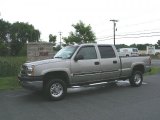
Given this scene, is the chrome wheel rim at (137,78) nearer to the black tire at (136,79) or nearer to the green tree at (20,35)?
the black tire at (136,79)

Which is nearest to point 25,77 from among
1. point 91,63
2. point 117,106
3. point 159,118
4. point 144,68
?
point 91,63

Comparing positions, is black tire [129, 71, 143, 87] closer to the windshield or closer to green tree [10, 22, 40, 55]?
the windshield

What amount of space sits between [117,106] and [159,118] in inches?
66.7

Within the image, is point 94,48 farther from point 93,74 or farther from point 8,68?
point 8,68

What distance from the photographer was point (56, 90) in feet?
32.7

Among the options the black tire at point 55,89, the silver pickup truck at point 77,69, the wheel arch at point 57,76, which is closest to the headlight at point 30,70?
the silver pickup truck at point 77,69

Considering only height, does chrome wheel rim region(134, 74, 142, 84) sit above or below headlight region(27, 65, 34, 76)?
below

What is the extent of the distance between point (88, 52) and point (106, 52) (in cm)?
98

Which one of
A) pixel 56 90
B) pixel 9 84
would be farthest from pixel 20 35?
pixel 56 90

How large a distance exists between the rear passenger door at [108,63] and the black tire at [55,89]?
6.16 ft

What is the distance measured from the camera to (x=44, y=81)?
387 inches

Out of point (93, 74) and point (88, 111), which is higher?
point (93, 74)

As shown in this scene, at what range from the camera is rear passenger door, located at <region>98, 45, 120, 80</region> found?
11.2m

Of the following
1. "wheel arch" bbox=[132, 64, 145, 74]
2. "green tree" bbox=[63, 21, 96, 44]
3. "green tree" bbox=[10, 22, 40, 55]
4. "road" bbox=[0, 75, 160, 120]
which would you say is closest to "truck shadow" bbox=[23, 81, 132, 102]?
"road" bbox=[0, 75, 160, 120]
